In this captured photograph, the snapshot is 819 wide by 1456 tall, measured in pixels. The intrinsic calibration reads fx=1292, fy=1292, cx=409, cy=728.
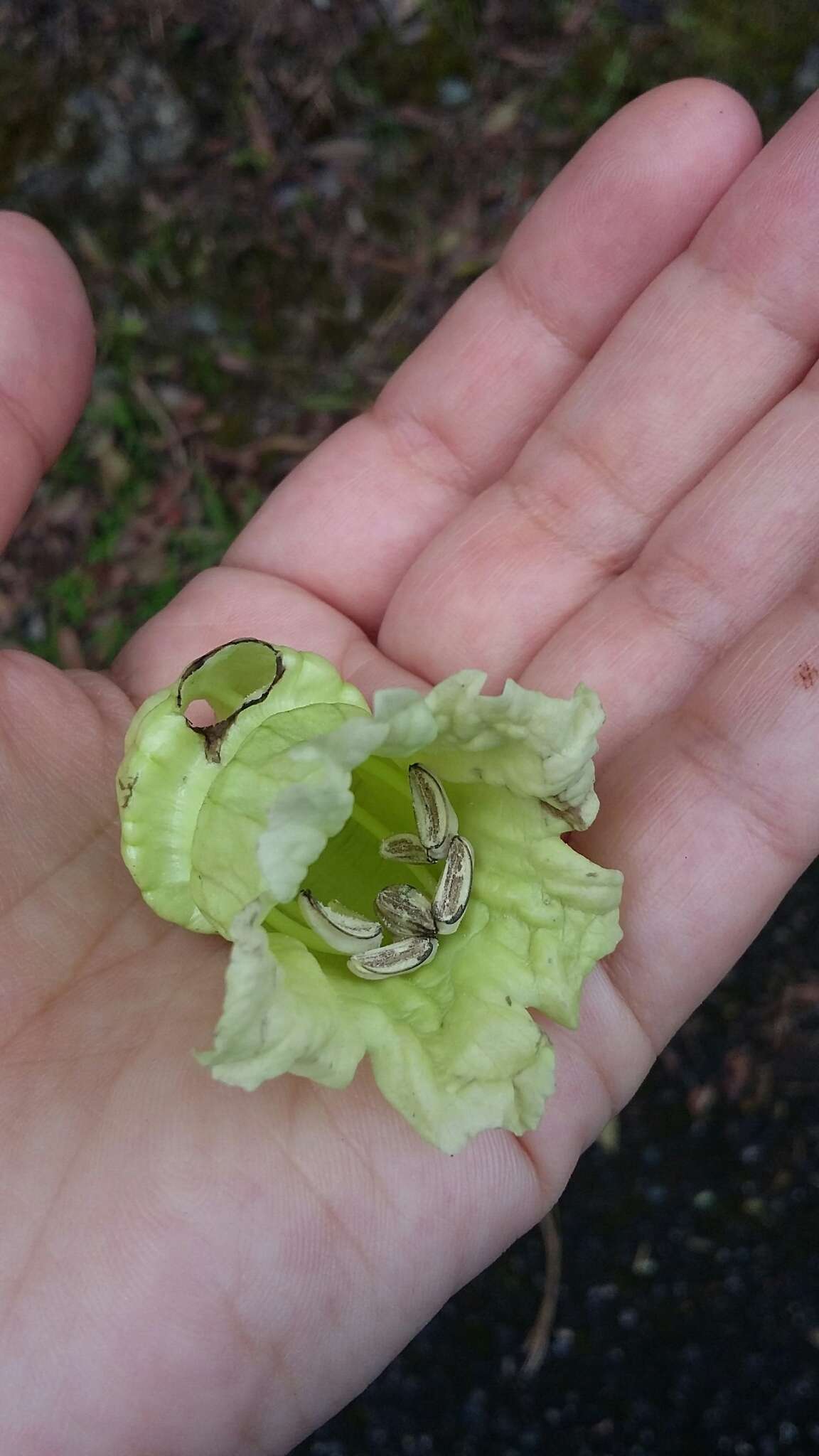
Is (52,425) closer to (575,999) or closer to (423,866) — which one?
(423,866)

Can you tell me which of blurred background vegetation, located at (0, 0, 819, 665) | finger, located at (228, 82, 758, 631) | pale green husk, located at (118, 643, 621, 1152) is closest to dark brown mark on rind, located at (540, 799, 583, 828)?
pale green husk, located at (118, 643, 621, 1152)

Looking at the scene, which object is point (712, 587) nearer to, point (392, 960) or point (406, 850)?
point (406, 850)

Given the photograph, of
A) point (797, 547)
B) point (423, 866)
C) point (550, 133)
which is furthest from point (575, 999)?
point (550, 133)

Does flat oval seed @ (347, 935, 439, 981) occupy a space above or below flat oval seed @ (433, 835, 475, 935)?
below

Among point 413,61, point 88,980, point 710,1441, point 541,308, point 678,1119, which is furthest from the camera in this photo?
point 413,61

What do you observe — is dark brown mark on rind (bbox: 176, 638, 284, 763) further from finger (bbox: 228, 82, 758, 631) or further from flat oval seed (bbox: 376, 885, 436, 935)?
finger (bbox: 228, 82, 758, 631)

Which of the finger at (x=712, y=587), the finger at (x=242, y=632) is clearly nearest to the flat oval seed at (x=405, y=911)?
the finger at (x=712, y=587)
